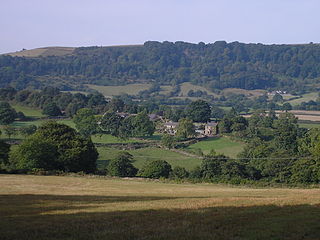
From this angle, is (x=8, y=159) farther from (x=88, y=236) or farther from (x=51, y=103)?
(x=51, y=103)

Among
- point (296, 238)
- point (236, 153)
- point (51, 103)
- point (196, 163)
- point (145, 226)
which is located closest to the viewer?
point (296, 238)

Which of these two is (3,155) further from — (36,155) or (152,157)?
(152,157)

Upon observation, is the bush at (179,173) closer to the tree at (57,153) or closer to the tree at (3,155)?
the tree at (57,153)

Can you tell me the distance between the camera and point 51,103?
121688 mm

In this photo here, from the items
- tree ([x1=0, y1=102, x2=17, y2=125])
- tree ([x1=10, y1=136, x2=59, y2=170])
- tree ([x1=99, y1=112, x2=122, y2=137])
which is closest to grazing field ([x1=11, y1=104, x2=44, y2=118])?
tree ([x1=0, y1=102, x2=17, y2=125])

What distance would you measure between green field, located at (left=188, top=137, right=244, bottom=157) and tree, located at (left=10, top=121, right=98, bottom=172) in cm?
3132

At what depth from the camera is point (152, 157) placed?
7500 centimetres

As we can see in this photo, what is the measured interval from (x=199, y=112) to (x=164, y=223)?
348 feet

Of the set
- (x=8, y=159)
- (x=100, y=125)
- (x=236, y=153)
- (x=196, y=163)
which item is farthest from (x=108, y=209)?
(x=100, y=125)

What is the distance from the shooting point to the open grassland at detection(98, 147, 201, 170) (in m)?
69.5

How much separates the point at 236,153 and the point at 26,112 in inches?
2514

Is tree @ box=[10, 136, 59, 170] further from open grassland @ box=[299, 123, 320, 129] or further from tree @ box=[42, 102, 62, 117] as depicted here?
open grassland @ box=[299, 123, 320, 129]

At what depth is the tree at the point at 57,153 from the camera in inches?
1961

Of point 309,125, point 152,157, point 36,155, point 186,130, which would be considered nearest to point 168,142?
point 152,157
